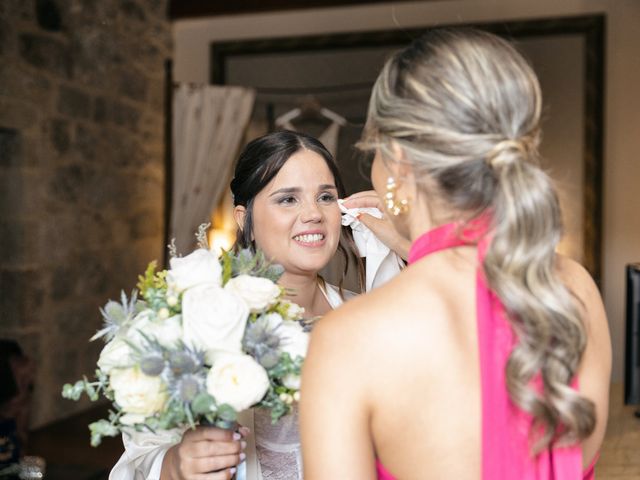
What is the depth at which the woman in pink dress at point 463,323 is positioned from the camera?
98 centimetres

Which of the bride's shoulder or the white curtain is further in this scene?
the white curtain

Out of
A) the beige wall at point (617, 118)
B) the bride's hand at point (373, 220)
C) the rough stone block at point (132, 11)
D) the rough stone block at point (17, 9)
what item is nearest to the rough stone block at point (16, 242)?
the rough stone block at point (17, 9)

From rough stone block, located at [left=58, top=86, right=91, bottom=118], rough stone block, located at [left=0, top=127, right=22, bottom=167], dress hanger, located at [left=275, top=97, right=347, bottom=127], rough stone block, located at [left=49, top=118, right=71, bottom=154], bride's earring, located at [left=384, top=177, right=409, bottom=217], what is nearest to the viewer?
bride's earring, located at [left=384, top=177, right=409, bottom=217]

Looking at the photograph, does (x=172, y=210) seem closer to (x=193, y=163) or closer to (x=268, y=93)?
(x=193, y=163)

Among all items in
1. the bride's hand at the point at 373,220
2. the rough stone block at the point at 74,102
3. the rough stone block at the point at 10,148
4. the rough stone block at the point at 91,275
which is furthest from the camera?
the rough stone block at the point at 91,275

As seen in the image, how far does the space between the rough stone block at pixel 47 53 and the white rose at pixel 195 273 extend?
153 inches

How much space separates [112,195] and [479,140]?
5127 millimetres

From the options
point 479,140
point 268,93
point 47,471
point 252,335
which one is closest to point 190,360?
point 252,335

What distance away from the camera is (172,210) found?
19.2 ft

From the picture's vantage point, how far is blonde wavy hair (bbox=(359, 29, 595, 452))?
3.25 ft

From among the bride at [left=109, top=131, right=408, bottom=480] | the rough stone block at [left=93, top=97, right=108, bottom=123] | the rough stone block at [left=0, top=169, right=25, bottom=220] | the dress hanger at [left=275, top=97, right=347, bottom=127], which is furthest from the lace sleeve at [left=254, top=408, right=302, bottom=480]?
the dress hanger at [left=275, top=97, right=347, bottom=127]

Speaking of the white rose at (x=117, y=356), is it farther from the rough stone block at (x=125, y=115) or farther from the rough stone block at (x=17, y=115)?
the rough stone block at (x=125, y=115)

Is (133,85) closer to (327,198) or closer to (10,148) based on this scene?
(10,148)

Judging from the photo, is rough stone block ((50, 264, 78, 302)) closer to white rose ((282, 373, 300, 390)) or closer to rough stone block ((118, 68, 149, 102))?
rough stone block ((118, 68, 149, 102))
